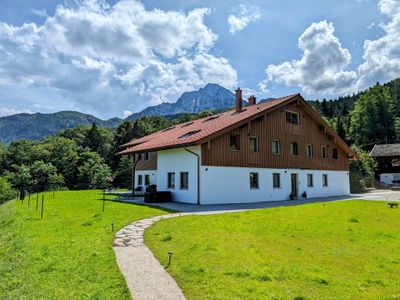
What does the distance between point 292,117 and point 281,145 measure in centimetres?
264

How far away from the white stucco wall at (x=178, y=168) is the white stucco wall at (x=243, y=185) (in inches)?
28.7

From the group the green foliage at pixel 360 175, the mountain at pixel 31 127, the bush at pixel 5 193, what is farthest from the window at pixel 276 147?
the mountain at pixel 31 127

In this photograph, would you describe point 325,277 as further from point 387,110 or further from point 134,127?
point 387,110

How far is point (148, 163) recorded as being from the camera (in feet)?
77.0

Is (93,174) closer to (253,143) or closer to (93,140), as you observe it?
(93,140)

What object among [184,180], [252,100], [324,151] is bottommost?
[184,180]

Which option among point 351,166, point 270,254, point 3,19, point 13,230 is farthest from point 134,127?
point 270,254

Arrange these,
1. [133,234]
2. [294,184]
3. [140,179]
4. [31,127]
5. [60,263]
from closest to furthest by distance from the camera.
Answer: [60,263]
[133,234]
[294,184]
[140,179]
[31,127]

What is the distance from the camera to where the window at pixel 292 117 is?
21.9 m

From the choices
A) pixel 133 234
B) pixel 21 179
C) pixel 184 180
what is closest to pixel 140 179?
pixel 184 180

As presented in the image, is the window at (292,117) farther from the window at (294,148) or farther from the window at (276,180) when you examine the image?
the window at (276,180)

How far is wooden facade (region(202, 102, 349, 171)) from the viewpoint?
58.0 feet

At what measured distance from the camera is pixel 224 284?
458 centimetres

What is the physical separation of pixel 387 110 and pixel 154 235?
225ft
